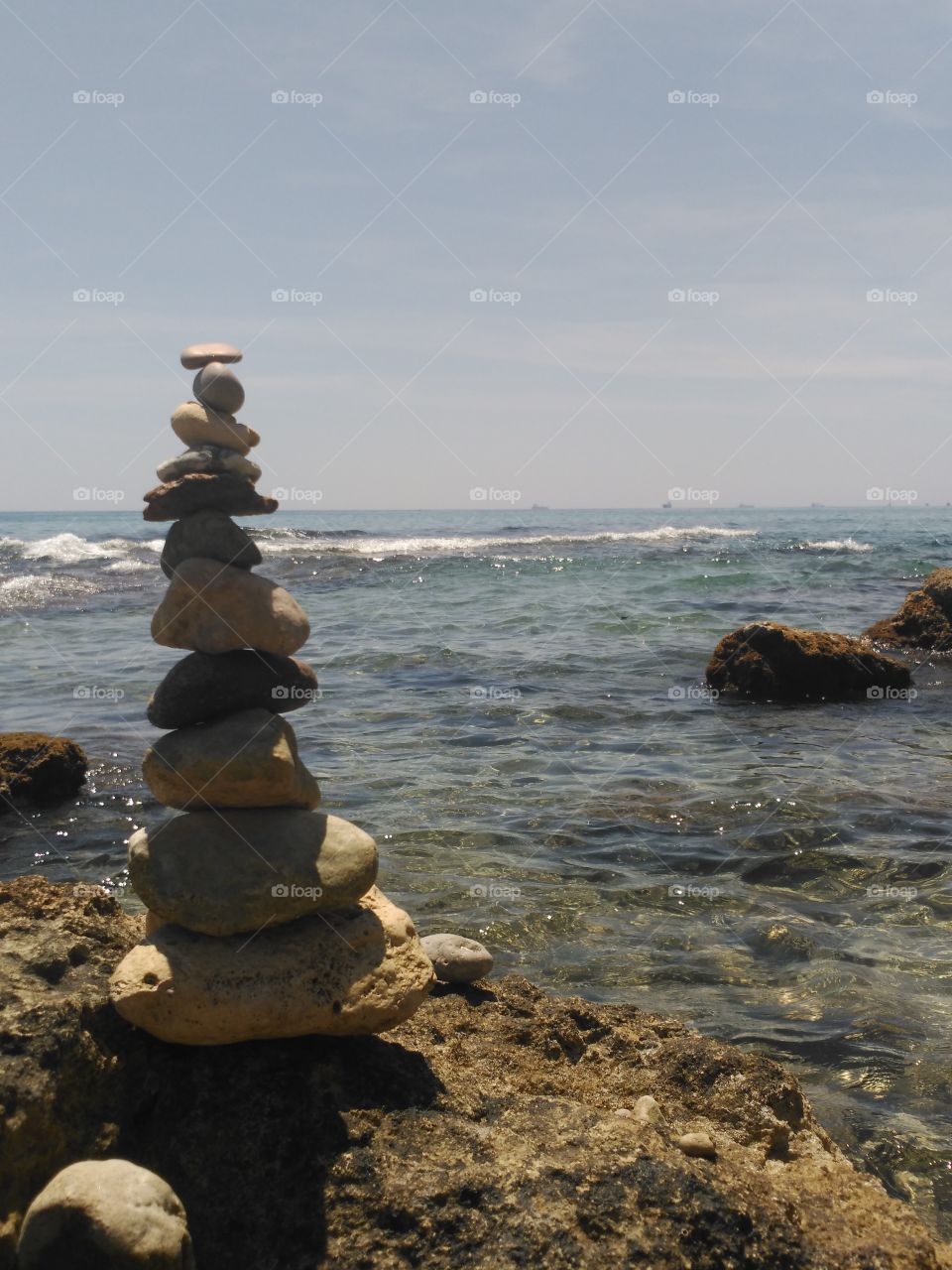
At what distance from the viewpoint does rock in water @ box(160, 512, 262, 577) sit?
5.22 metres

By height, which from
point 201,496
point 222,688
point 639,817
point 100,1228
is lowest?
point 639,817

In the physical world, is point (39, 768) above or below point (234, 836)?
below

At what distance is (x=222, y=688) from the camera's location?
5102mm

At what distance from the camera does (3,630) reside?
22203 mm

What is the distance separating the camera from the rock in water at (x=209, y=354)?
5.26 metres

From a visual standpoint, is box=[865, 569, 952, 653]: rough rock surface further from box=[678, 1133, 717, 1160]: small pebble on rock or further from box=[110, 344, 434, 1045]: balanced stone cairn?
box=[678, 1133, 717, 1160]: small pebble on rock

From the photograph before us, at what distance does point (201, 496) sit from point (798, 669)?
1175 cm

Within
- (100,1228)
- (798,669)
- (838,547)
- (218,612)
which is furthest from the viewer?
(838,547)

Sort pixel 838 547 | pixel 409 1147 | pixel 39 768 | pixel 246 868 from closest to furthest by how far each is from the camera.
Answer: pixel 409 1147, pixel 246 868, pixel 39 768, pixel 838 547

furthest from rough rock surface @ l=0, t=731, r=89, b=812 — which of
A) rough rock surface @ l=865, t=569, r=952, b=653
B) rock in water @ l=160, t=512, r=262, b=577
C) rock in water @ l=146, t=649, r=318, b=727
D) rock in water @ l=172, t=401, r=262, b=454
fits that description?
rough rock surface @ l=865, t=569, r=952, b=653

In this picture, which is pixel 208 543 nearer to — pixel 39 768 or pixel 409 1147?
pixel 409 1147

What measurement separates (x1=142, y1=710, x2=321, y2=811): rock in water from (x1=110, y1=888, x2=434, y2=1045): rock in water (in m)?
0.57

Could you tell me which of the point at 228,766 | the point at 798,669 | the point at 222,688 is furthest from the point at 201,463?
the point at 798,669

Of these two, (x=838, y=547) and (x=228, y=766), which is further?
(x=838, y=547)
